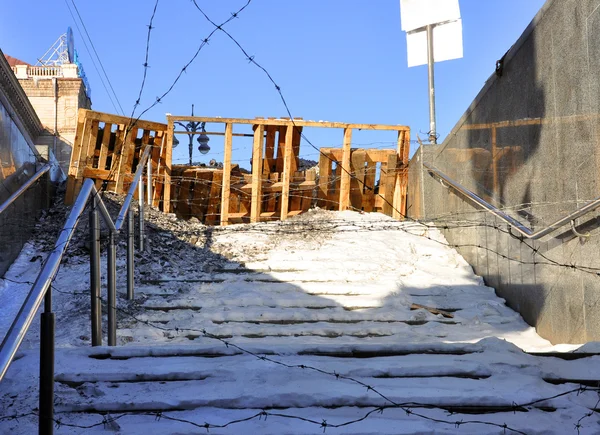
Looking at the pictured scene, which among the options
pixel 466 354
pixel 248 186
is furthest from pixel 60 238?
pixel 248 186

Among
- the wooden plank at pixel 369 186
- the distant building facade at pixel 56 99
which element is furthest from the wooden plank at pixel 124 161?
the distant building facade at pixel 56 99

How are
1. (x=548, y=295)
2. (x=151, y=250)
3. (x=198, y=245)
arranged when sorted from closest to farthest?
(x=548, y=295), (x=151, y=250), (x=198, y=245)

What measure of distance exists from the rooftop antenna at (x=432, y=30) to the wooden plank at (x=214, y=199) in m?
3.82

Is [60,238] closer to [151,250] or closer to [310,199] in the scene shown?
[151,250]

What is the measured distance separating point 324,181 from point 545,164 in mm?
7317

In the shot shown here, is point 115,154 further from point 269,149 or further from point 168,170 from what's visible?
point 269,149

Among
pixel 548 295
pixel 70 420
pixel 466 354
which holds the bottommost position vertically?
pixel 70 420

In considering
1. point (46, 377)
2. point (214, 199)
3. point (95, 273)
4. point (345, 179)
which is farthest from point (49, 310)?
point (214, 199)

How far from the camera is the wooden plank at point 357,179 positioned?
12258mm

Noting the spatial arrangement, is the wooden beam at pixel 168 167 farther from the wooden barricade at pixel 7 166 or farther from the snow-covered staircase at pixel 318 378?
the snow-covered staircase at pixel 318 378

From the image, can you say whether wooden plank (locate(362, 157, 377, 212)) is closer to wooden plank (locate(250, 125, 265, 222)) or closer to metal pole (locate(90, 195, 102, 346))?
wooden plank (locate(250, 125, 265, 222))

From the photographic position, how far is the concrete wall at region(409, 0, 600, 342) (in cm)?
426

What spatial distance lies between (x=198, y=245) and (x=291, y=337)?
3818mm

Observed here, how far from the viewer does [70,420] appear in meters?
3.15
